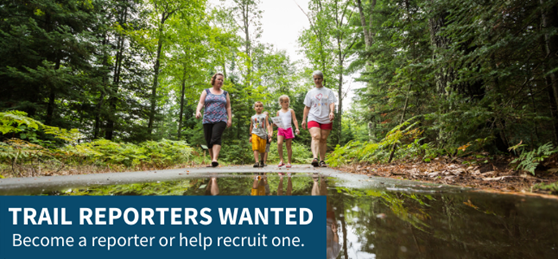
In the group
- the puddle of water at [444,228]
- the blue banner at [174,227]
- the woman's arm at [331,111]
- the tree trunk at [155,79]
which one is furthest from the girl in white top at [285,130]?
the tree trunk at [155,79]

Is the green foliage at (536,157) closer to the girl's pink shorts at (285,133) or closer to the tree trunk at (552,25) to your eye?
the tree trunk at (552,25)

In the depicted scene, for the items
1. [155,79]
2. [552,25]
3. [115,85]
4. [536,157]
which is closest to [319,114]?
[536,157]

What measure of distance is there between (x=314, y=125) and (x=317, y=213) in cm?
443

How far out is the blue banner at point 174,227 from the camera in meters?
0.92

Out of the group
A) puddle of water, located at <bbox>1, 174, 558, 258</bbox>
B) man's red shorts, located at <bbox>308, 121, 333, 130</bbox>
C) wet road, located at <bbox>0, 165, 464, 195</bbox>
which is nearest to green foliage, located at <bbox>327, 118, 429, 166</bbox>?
man's red shorts, located at <bbox>308, 121, 333, 130</bbox>

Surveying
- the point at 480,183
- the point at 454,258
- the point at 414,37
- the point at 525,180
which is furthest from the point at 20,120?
the point at 414,37

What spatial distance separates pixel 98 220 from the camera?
1.13 m

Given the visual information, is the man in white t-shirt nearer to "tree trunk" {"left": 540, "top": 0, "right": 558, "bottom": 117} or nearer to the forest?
the forest

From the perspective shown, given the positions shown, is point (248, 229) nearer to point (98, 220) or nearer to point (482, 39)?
point (98, 220)

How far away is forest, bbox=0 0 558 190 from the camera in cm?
329

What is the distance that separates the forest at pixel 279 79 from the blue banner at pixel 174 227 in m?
3.14

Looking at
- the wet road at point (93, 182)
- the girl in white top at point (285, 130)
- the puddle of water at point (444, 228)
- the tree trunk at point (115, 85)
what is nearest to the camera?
the puddle of water at point (444, 228)

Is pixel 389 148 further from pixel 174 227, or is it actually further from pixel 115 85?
pixel 115 85

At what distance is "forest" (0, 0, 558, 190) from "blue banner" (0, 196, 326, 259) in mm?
3135
